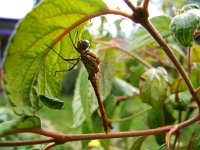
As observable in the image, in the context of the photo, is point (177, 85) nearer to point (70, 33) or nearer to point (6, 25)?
point (70, 33)

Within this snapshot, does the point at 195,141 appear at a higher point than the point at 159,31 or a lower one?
lower

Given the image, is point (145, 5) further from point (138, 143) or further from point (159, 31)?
point (138, 143)

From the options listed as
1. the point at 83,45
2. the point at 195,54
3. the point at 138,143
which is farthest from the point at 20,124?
the point at 195,54

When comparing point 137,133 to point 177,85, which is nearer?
point 137,133

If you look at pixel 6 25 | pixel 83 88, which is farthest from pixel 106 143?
pixel 6 25

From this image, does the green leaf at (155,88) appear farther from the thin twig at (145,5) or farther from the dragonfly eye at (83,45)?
the thin twig at (145,5)

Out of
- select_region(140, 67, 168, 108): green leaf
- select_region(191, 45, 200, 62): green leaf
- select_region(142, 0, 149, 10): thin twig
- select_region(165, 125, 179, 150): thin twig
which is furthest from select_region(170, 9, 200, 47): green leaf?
select_region(191, 45, 200, 62): green leaf

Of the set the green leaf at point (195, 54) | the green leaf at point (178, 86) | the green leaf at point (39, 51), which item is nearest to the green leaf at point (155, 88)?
the green leaf at point (178, 86)
